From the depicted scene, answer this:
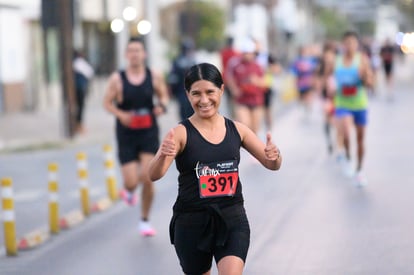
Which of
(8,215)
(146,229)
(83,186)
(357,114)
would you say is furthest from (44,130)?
(8,215)

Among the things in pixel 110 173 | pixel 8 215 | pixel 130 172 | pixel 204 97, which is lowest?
pixel 110 173

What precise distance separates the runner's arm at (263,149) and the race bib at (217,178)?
0.18m

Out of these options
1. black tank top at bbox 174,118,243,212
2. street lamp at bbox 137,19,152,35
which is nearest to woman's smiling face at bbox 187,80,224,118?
black tank top at bbox 174,118,243,212

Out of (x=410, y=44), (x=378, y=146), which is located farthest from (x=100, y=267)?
(x=410, y=44)

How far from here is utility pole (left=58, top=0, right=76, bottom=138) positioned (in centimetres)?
2167

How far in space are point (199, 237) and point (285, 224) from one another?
4.94m

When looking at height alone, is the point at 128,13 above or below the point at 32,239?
above

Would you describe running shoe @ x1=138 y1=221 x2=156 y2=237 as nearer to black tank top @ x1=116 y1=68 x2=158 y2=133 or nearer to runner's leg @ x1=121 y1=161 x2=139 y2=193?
runner's leg @ x1=121 y1=161 x2=139 y2=193

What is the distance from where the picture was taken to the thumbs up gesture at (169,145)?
19.3 ft

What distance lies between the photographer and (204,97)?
6098mm

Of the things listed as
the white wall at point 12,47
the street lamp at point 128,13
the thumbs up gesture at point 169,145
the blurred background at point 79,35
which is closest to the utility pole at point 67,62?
the blurred background at point 79,35

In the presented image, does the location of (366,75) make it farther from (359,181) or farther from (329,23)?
(329,23)

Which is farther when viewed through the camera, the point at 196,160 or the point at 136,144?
the point at 136,144

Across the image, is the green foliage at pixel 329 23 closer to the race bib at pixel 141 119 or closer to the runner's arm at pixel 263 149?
the race bib at pixel 141 119
